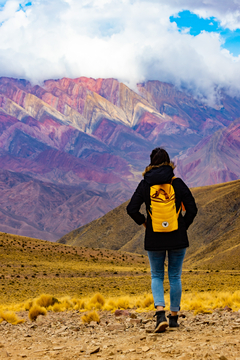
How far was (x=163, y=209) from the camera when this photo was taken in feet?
22.7

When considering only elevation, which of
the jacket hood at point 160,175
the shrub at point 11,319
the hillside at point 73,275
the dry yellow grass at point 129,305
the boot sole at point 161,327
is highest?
the jacket hood at point 160,175

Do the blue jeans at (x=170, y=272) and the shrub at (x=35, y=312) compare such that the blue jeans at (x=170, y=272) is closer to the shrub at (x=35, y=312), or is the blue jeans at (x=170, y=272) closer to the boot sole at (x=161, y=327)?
the boot sole at (x=161, y=327)

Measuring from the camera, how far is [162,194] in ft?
22.9

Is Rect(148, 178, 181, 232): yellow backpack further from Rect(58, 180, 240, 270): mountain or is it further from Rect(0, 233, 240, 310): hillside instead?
Rect(58, 180, 240, 270): mountain

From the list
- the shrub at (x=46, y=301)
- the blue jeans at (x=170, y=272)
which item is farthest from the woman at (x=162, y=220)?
the shrub at (x=46, y=301)

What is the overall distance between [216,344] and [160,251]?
189 centimetres

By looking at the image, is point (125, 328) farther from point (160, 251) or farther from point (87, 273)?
point (87, 273)

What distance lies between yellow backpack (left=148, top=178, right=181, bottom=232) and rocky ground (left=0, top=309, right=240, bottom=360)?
1742mm

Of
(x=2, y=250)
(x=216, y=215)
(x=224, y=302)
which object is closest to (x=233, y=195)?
(x=216, y=215)

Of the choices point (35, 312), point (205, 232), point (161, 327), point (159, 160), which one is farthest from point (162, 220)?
point (205, 232)

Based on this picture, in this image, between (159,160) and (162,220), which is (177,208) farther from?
(159,160)

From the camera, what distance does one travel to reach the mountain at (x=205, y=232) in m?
52.7

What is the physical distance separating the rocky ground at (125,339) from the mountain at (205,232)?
36.8m

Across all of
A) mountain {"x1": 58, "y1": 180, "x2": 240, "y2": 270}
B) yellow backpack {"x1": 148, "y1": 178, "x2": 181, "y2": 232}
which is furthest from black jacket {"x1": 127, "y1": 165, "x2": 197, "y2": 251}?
mountain {"x1": 58, "y1": 180, "x2": 240, "y2": 270}
